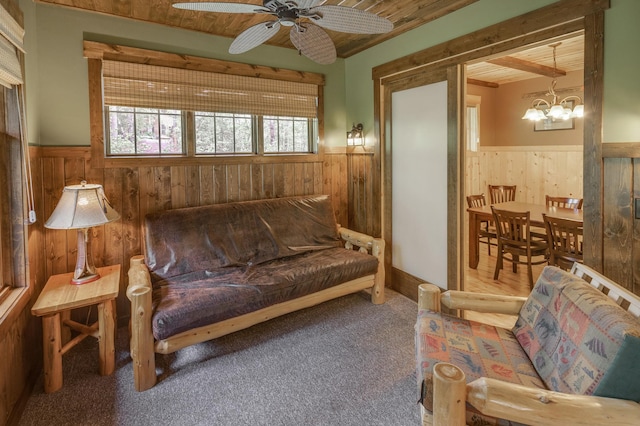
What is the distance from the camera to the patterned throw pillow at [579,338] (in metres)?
1.26

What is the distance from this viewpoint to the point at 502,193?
Result: 5.70 m

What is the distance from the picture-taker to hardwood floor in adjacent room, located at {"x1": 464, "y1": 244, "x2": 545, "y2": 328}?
10.9 feet

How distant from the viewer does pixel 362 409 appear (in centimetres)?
210

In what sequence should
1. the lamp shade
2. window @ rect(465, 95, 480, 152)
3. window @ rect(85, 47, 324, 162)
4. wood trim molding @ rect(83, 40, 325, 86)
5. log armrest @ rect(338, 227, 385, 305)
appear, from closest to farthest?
1. the lamp shade
2. wood trim molding @ rect(83, 40, 325, 86)
3. window @ rect(85, 47, 324, 162)
4. log armrest @ rect(338, 227, 385, 305)
5. window @ rect(465, 95, 480, 152)

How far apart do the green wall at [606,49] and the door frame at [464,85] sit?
1.9 inches

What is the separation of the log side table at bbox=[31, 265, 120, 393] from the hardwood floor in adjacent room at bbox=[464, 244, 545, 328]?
2901 millimetres

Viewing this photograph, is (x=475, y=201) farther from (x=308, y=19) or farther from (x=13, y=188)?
(x=13, y=188)

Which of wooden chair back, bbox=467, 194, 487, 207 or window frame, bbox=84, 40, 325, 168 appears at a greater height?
window frame, bbox=84, 40, 325, 168

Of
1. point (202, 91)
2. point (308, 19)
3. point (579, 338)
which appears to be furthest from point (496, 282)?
point (202, 91)

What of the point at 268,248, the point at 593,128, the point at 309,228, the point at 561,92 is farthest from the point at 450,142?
the point at 561,92

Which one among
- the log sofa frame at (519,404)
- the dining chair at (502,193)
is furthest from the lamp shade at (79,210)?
the dining chair at (502,193)

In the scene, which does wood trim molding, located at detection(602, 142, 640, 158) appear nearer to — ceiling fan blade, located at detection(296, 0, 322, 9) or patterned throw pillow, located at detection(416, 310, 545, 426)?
patterned throw pillow, located at detection(416, 310, 545, 426)

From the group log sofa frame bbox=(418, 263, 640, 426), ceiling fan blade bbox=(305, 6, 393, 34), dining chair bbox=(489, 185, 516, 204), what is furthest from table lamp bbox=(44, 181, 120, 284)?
dining chair bbox=(489, 185, 516, 204)

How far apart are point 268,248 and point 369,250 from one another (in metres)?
1.02
